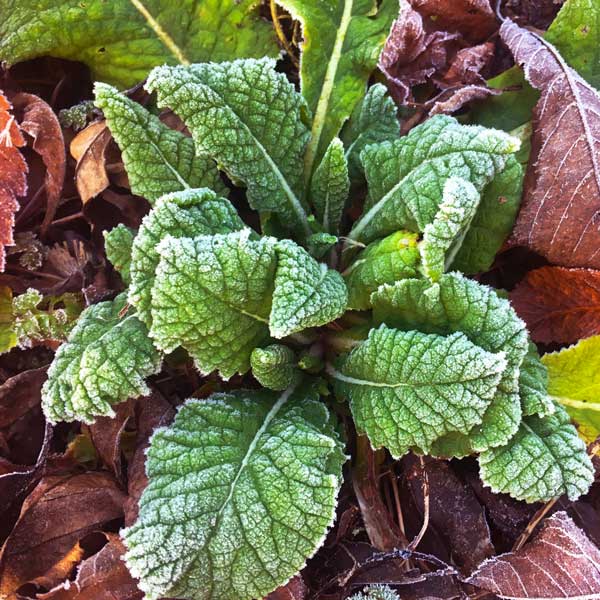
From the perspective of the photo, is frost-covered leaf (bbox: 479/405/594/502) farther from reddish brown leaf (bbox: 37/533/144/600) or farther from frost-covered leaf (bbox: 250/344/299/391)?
reddish brown leaf (bbox: 37/533/144/600)

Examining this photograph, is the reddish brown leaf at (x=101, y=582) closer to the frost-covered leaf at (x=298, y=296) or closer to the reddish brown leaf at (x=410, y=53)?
the frost-covered leaf at (x=298, y=296)

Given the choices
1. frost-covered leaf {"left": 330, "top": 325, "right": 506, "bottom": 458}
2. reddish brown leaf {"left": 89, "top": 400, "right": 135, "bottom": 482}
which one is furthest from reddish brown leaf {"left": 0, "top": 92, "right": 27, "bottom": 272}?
frost-covered leaf {"left": 330, "top": 325, "right": 506, "bottom": 458}

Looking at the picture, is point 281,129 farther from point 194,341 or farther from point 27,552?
point 27,552

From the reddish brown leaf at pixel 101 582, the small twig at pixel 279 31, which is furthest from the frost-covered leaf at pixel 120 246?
the small twig at pixel 279 31

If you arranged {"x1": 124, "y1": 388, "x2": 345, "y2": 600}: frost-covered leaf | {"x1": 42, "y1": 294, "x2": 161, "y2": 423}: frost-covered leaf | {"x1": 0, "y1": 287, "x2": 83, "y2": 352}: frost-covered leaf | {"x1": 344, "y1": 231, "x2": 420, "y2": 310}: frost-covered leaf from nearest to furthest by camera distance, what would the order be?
{"x1": 124, "y1": 388, "x2": 345, "y2": 600}: frost-covered leaf < {"x1": 42, "y1": 294, "x2": 161, "y2": 423}: frost-covered leaf < {"x1": 344, "y1": 231, "x2": 420, "y2": 310}: frost-covered leaf < {"x1": 0, "y1": 287, "x2": 83, "y2": 352}: frost-covered leaf

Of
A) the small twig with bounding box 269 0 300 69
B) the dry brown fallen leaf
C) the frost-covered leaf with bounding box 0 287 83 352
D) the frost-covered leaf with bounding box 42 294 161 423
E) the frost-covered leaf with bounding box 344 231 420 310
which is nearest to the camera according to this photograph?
the frost-covered leaf with bounding box 42 294 161 423

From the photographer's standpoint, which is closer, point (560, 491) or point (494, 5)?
point (560, 491)

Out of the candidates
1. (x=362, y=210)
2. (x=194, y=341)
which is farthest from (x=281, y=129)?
(x=194, y=341)
